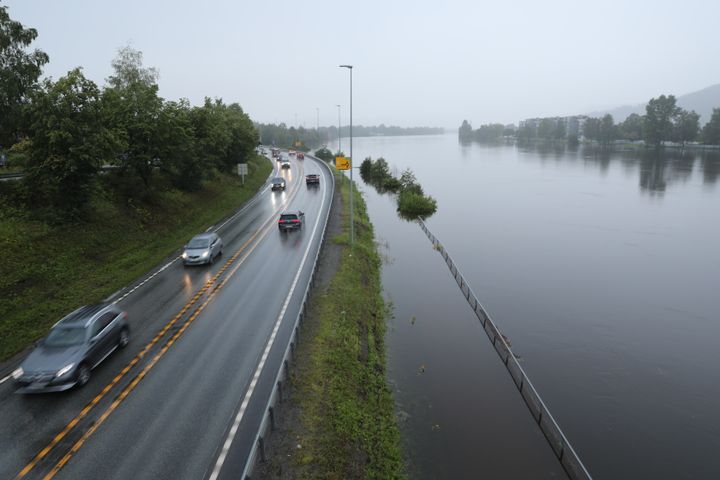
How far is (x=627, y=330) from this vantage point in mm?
24078

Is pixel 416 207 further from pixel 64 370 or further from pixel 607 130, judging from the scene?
pixel 607 130

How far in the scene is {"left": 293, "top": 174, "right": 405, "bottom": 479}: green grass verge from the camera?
11914 millimetres

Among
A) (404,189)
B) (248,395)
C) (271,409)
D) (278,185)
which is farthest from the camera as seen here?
(404,189)

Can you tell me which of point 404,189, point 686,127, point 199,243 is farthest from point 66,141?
point 686,127

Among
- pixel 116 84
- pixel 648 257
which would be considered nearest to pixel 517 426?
pixel 648 257

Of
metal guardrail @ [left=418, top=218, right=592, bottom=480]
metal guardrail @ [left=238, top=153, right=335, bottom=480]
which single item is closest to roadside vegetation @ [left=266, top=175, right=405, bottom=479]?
metal guardrail @ [left=238, top=153, right=335, bottom=480]

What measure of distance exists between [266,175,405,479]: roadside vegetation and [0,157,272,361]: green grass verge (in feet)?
37.8

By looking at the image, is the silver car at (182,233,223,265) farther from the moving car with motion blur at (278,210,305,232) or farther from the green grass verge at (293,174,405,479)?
the green grass verge at (293,174,405,479)

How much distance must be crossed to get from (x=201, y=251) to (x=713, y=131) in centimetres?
18739

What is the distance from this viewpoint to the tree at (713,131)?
15200 cm

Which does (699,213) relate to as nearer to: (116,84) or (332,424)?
(332,424)

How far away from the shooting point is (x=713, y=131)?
15275 cm

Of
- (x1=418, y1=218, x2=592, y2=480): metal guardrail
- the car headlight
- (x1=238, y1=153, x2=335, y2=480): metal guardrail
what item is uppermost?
the car headlight

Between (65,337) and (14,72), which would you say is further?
(14,72)
